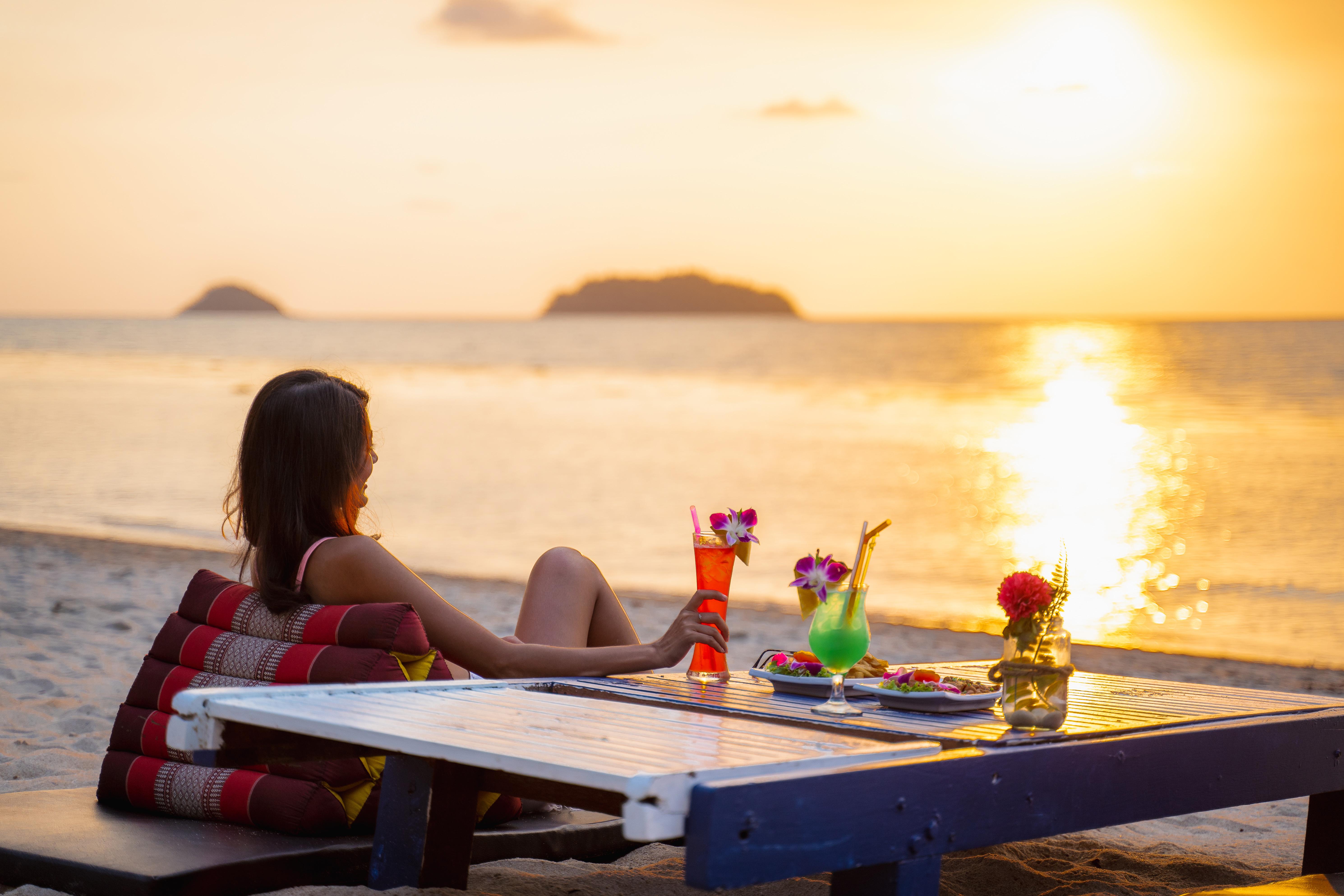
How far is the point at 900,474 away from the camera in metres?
20.8

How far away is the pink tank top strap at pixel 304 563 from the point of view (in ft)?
8.82

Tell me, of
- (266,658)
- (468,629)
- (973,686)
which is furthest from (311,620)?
(973,686)

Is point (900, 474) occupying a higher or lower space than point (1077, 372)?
lower

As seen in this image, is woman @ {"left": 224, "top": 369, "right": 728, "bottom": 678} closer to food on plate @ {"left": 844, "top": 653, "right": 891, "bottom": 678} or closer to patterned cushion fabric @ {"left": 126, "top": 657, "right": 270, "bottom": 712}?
patterned cushion fabric @ {"left": 126, "top": 657, "right": 270, "bottom": 712}

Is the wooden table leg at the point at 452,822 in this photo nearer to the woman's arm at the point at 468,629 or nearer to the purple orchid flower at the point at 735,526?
the woman's arm at the point at 468,629

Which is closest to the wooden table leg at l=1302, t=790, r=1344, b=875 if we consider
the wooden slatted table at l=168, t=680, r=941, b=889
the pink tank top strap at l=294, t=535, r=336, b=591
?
the wooden slatted table at l=168, t=680, r=941, b=889

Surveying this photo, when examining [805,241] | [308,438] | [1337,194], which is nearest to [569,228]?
[805,241]

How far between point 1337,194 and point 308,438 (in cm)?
2629

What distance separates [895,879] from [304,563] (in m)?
1.44

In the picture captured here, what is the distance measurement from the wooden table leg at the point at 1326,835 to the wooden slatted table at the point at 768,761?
0.34m

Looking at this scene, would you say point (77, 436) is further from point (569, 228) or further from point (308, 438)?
point (308, 438)

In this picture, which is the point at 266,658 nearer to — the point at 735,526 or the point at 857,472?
the point at 735,526

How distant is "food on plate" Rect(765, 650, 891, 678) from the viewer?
103 inches

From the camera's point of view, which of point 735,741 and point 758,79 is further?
point 758,79
